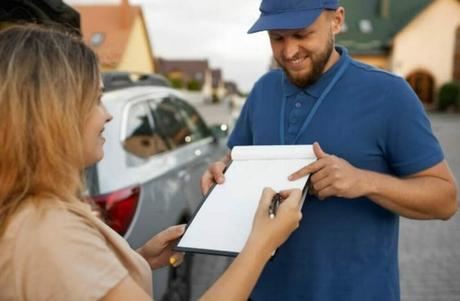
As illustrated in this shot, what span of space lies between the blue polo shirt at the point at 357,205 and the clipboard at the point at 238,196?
0.22m

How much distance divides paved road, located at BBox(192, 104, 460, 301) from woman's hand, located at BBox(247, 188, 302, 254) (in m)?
3.41

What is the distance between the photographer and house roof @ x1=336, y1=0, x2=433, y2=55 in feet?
114

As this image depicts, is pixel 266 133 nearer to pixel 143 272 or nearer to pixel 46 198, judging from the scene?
pixel 143 272

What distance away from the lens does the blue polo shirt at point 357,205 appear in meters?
1.87

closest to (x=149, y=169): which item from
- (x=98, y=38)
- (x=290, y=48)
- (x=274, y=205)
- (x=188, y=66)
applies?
(x=290, y=48)

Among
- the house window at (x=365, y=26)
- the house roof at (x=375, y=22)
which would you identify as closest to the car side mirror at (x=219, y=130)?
the house roof at (x=375, y=22)

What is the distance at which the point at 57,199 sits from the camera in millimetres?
1280

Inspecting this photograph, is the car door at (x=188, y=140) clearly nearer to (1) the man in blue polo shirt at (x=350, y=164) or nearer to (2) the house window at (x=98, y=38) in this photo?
(1) the man in blue polo shirt at (x=350, y=164)

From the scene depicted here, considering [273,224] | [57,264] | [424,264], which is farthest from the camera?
[424,264]

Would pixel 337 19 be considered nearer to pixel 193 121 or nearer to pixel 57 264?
pixel 57 264

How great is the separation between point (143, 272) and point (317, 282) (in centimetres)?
75

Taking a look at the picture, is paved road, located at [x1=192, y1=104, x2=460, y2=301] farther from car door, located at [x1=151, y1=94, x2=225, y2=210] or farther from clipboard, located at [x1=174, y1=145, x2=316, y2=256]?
clipboard, located at [x1=174, y1=145, x2=316, y2=256]

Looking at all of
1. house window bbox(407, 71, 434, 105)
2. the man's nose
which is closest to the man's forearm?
the man's nose

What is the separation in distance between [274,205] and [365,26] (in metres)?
37.1
